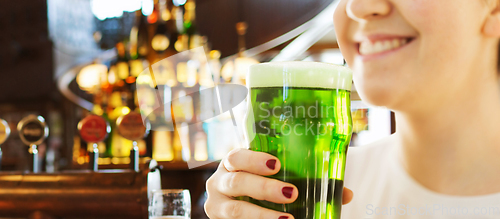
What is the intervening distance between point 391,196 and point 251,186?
1.70 feet

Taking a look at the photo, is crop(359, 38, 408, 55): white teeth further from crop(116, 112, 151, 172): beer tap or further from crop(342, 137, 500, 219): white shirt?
crop(116, 112, 151, 172): beer tap

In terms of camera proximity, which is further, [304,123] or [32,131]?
[32,131]

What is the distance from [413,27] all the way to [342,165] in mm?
258

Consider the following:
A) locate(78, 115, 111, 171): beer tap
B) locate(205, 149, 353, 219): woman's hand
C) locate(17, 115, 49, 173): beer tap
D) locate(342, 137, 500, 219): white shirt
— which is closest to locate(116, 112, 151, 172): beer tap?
locate(78, 115, 111, 171): beer tap

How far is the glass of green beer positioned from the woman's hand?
0.01 metres

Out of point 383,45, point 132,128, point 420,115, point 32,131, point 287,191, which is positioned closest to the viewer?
point 287,191

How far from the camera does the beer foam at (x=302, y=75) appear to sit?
64 cm

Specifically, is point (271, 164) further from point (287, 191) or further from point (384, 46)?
point (384, 46)

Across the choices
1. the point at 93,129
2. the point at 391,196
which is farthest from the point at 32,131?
the point at 391,196

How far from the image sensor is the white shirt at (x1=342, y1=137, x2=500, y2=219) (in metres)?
0.90

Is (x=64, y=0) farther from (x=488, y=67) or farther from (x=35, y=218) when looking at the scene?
(x=488, y=67)

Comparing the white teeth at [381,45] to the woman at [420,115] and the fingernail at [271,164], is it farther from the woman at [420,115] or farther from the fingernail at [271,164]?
the fingernail at [271,164]

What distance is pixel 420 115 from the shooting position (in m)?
0.86

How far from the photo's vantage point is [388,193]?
3.41ft
